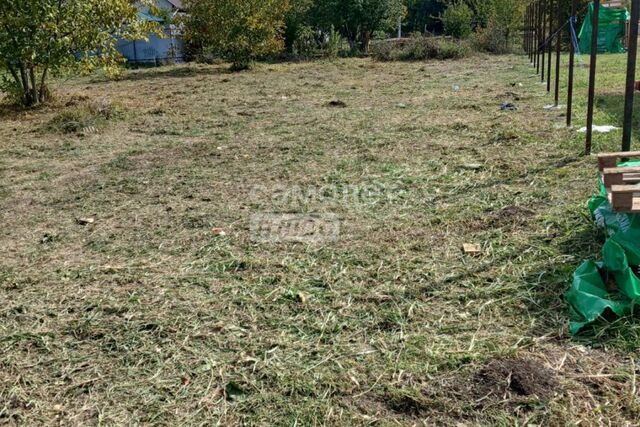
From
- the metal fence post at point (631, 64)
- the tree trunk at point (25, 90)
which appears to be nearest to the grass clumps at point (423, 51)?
the tree trunk at point (25, 90)

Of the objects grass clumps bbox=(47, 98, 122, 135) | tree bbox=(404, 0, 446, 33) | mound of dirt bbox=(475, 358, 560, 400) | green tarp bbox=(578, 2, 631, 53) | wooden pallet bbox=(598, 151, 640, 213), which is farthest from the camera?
tree bbox=(404, 0, 446, 33)

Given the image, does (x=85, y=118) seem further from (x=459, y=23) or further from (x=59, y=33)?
(x=459, y=23)

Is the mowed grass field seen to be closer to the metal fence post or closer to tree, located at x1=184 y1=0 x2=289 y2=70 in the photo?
the metal fence post

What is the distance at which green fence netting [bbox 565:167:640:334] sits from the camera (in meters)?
2.64

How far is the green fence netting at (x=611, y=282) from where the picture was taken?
2.64m

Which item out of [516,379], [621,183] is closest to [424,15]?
[621,183]

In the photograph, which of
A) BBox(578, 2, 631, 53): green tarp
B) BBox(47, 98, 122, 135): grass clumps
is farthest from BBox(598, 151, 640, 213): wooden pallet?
BBox(578, 2, 631, 53): green tarp

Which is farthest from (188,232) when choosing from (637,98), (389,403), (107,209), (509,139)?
(637,98)

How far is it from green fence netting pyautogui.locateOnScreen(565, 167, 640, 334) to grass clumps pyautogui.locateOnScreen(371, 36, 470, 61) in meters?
18.3

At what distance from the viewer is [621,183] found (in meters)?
3.12

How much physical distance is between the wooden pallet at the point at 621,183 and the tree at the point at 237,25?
Answer: 51.4 ft

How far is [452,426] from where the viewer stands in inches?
84.3

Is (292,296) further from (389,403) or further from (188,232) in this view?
(188,232)

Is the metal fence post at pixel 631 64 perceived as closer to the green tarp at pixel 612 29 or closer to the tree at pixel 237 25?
the tree at pixel 237 25
